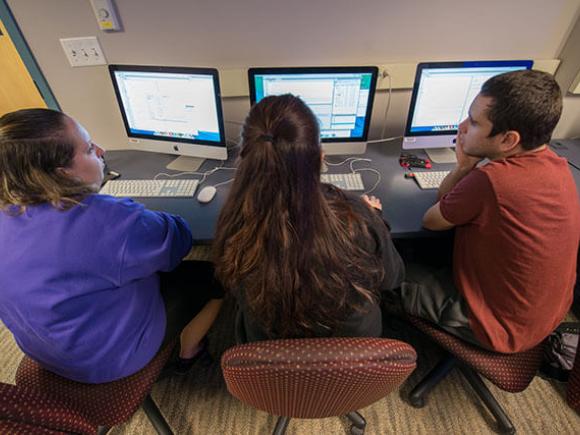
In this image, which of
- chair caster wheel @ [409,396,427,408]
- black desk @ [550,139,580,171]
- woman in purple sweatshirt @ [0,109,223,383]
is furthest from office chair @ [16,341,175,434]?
black desk @ [550,139,580,171]

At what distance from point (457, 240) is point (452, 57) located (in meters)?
1.01

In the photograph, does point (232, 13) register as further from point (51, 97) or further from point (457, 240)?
point (457, 240)

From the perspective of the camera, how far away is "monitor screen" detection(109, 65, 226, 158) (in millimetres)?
1174

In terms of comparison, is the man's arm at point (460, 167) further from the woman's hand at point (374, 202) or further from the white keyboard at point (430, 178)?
the woman's hand at point (374, 202)

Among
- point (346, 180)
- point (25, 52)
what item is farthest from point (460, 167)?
point (25, 52)

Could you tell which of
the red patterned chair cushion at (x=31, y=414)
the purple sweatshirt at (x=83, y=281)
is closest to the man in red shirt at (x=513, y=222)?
the purple sweatshirt at (x=83, y=281)

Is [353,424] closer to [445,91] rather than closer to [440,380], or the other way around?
[440,380]

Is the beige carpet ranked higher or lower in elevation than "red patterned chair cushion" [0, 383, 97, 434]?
lower

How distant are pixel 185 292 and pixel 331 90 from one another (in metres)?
1.05

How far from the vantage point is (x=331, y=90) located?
48.2 inches

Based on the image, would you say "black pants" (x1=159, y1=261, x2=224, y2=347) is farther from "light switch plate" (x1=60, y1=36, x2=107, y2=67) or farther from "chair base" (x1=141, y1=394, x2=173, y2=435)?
"light switch plate" (x1=60, y1=36, x2=107, y2=67)

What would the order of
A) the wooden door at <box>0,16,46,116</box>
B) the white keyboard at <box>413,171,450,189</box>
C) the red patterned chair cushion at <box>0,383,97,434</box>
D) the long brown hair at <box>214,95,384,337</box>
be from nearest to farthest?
the red patterned chair cushion at <box>0,383,97,434</box> → the long brown hair at <box>214,95,384,337</box> → the white keyboard at <box>413,171,450,189</box> → the wooden door at <box>0,16,46,116</box>

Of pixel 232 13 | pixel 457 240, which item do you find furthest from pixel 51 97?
pixel 457 240

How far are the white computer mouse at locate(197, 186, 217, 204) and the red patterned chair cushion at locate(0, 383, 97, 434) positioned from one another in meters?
0.76
